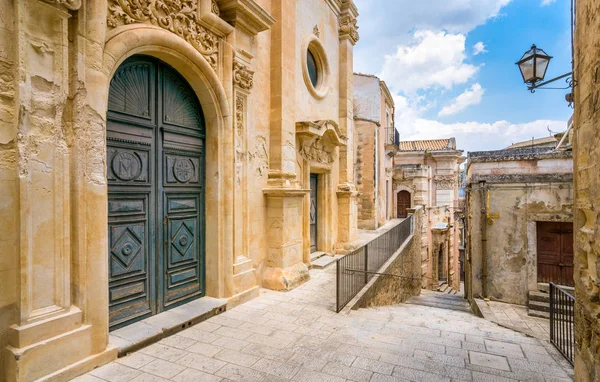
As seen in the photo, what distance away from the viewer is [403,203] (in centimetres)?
2286

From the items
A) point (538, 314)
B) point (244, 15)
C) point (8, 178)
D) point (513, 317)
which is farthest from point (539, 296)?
point (8, 178)

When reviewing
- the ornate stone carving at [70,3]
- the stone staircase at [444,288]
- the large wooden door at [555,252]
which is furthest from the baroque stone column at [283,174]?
the stone staircase at [444,288]

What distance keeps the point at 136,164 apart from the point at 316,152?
16.6ft

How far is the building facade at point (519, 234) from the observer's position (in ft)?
24.5

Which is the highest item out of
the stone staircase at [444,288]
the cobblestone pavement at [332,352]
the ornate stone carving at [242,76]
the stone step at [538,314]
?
the ornate stone carving at [242,76]

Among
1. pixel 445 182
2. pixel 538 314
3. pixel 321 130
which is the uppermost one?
pixel 321 130

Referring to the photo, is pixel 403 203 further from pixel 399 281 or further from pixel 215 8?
pixel 215 8

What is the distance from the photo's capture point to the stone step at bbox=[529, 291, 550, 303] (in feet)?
24.0

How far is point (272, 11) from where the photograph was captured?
6750 millimetres

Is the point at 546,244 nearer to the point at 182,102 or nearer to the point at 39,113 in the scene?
the point at 182,102

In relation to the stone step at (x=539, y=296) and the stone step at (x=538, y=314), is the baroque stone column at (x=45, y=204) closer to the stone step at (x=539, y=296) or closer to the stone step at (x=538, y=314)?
the stone step at (x=538, y=314)

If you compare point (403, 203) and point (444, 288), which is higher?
point (403, 203)

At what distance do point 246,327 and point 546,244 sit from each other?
762cm

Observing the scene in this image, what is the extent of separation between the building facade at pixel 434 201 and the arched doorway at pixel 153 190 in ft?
50.0
